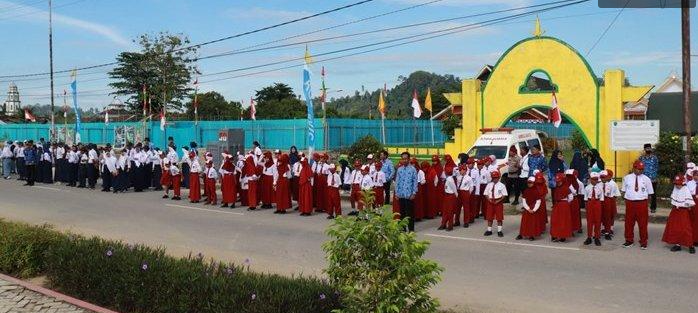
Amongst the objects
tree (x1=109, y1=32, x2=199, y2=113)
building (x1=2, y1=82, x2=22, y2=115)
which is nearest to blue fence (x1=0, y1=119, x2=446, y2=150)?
tree (x1=109, y1=32, x2=199, y2=113)

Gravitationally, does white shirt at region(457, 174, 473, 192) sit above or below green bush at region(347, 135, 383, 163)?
below

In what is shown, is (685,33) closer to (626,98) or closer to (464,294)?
(626,98)

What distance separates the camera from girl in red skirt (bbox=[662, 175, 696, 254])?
1072 centimetres

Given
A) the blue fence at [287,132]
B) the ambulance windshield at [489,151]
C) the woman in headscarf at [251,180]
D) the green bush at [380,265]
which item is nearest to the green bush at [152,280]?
the green bush at [380,265]

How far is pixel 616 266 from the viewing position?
31.6ft

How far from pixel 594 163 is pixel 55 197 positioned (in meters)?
15.6

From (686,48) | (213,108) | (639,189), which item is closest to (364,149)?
(686,48)

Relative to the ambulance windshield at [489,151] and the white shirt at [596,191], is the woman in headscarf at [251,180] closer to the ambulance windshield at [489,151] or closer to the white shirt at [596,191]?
the ambulance windshield at [489,151]

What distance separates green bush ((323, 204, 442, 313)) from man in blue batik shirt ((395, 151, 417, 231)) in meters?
7.97

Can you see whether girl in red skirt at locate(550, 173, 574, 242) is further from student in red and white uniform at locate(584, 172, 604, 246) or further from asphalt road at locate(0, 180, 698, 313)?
student in red and white uniform at locate(584, 172, 604, 246)

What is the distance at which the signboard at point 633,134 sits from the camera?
55.7 ft

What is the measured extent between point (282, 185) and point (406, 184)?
4114 mm

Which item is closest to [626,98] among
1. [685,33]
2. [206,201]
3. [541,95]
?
[541,95]

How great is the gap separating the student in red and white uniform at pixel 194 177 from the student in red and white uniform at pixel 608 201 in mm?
10837
